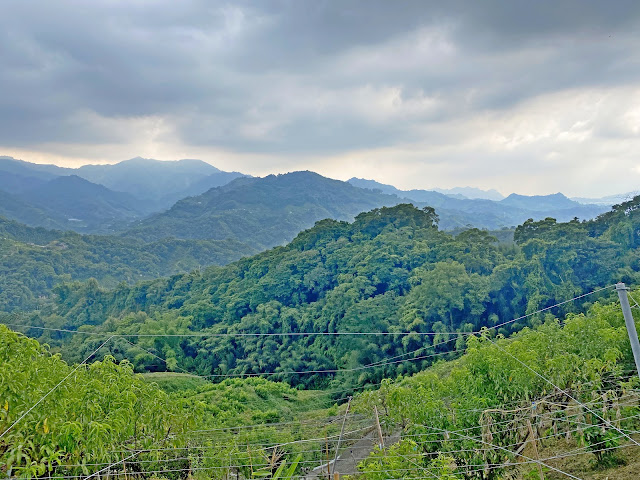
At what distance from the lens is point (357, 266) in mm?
38875

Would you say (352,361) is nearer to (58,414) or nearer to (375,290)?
(375,290)

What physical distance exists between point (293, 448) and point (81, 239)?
80.4 meters

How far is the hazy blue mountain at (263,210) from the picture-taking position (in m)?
122

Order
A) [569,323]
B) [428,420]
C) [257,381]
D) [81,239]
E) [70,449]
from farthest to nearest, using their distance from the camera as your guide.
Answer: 1. [81,239]
2. [257,381]
3. [569,323]
4. [428,420]
5. [70,449]

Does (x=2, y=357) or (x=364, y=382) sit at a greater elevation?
(x=2, y=357)

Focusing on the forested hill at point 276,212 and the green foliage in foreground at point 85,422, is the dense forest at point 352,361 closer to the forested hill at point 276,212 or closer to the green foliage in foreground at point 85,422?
A: the green foliage in foreground at point 85,422

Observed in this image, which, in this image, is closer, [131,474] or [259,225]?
[131,474]

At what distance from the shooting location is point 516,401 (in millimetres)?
8805

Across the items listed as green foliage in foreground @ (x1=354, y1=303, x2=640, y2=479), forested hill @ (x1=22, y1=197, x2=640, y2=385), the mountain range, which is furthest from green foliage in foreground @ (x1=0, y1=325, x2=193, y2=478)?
the mountain range

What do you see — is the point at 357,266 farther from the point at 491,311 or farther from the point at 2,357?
the point at 2,357

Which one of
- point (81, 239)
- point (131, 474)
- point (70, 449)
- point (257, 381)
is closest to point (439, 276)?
point (257, 381)

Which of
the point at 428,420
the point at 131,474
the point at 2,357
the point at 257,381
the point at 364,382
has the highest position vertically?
the point at 2,357

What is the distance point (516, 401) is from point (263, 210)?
13485cm

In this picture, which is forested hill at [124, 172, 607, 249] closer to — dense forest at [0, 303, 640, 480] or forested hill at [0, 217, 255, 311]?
forested hill at [0, 217, 255, 311]
